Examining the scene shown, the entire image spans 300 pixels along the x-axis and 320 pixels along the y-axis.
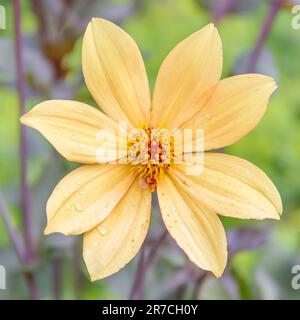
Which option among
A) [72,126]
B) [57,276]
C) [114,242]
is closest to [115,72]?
[72,126]

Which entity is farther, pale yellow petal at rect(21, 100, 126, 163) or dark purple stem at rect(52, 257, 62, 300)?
dark purple stem at rect(52, 257, 62, 300)

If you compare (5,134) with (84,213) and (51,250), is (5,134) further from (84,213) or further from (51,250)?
(84,213)

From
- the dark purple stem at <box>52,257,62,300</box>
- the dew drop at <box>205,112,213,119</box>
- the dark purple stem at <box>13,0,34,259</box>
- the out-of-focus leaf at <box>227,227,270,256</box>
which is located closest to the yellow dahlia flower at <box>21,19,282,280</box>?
the dew drop at <box>205,112,213,119</box>

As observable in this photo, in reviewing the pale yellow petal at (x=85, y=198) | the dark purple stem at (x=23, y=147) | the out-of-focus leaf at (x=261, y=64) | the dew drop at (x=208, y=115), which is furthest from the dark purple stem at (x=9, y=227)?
the out-of-focus leaf at (x=261, y=64)

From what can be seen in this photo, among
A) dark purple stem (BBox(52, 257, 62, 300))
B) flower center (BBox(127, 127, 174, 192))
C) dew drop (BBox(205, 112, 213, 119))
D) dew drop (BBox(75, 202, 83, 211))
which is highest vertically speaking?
dew drop (BBox(205, 112, 213, 119))

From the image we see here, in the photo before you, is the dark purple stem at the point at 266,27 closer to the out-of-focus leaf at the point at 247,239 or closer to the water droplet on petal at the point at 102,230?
the out-of-focus leaf at the point at 247,239

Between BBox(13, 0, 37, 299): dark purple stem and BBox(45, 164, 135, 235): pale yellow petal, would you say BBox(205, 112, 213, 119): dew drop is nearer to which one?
BBox(45, 164, 135, 235): pale yellow petal

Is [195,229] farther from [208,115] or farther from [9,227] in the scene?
[9,227]
